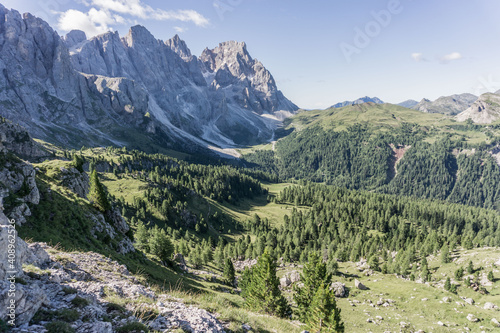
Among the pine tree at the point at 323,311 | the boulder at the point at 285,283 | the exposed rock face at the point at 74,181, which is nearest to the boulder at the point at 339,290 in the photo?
the boulder at the point at 285,283

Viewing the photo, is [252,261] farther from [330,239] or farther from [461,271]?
[461,271]

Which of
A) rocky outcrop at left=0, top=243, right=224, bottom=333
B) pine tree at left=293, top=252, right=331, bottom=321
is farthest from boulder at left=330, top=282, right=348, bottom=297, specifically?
rocky outcrop at left=0, top=243, right=224, bottom=333

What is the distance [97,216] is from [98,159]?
181638 mm

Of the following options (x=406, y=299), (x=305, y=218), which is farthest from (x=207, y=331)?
(x=305, y=218)

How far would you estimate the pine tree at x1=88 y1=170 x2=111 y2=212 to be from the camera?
4706cm

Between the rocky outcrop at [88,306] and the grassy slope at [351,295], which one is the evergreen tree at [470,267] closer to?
the grassy slope at [351,295]

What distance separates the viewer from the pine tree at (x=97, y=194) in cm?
4706

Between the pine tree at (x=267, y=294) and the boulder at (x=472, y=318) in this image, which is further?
the boulder at (x=472, y=318)

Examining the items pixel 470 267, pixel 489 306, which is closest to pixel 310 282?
pixel 489 306

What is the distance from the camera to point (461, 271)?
69062 mm

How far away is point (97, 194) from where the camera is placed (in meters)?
47.8

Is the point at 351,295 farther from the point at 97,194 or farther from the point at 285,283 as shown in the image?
the point at 97,194

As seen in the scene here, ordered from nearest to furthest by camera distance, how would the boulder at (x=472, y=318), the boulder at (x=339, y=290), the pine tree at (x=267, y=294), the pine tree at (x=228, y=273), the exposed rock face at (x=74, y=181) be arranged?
the pine tree at (x=267, y=294), the boulder at (x=472, y=318), the exposed rock face at (x=74, y=181), the boulder at (x=339, y=290), the pine tree at (x=228, y=273)

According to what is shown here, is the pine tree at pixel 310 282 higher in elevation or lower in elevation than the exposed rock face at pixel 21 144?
lower
